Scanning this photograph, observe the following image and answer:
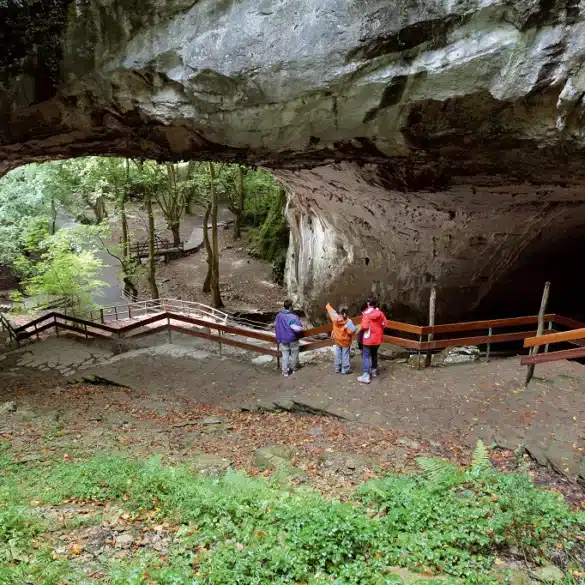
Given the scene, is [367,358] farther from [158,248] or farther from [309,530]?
[158,248]

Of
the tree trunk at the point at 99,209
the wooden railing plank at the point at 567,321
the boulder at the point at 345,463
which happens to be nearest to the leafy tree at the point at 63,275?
the tree trunk at the point at 99,209

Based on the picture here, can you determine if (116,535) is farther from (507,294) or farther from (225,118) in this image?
(507,294)

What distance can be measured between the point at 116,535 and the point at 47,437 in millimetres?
3474

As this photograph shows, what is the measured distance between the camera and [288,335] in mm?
9008

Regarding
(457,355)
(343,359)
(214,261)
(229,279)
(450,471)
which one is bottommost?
(457,355)

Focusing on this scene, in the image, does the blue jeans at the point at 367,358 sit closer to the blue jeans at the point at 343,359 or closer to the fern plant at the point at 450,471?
the blue jeans at the point at 343,359

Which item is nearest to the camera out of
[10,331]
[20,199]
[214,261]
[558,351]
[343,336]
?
[558,351]

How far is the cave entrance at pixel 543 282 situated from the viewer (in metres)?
12.5

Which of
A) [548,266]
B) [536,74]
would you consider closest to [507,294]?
[548,266]

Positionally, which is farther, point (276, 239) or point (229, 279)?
point (276, 239)

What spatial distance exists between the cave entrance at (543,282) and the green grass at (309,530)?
9501 millimetres

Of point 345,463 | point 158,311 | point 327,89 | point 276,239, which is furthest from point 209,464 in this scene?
point 276,239

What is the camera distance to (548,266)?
43.7 feet

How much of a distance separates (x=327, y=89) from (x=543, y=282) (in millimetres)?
10354
